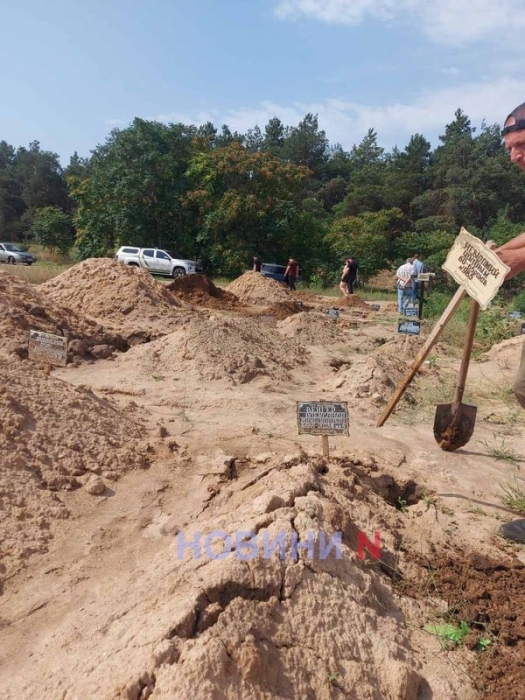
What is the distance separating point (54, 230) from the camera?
36.6m

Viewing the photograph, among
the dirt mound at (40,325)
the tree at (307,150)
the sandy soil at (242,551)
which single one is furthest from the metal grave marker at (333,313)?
the tree at (307,150)

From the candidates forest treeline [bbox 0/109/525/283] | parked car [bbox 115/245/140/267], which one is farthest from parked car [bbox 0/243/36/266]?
parked car [bbox 115/245/140/267]

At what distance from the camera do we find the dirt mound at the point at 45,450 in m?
3.15

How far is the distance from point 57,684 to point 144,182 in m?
27.8

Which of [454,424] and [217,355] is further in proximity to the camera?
[217,355]

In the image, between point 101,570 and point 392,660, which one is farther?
point 101,570

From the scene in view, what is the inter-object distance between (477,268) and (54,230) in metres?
36.7

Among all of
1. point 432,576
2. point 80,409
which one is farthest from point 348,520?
point 80,409

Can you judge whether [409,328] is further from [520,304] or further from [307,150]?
[307,150]

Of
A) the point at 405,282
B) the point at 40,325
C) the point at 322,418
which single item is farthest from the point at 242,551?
the point at 405,282

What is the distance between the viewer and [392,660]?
2199 mm

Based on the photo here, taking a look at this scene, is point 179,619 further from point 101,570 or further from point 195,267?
point 195,267

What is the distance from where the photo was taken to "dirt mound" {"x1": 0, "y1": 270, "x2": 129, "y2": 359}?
709 cm

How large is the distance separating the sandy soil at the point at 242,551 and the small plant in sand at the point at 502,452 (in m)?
0.02
